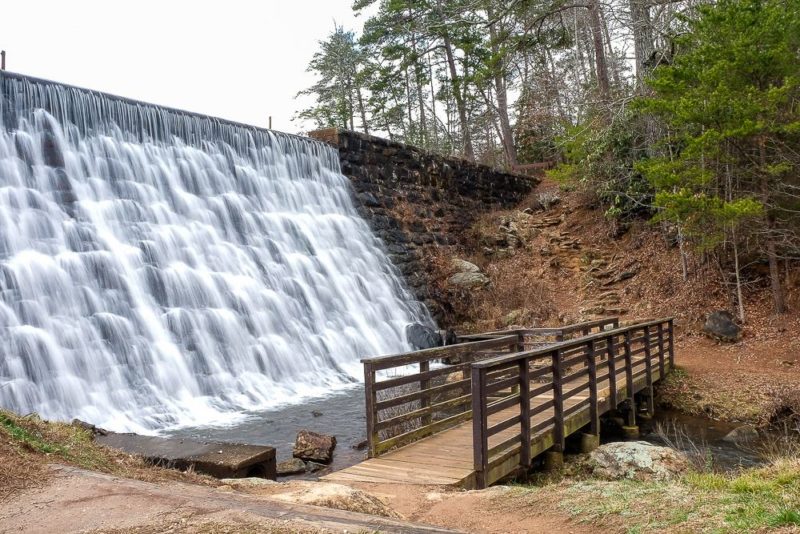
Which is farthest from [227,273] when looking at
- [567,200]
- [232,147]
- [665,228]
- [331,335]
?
A: [567,200]

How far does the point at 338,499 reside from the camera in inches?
184

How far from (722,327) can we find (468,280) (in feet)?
23.7

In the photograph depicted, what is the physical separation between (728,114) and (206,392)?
11556 millimetres

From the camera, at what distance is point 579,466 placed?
26.3 ft

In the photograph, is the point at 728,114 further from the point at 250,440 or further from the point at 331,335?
the point at 250,440

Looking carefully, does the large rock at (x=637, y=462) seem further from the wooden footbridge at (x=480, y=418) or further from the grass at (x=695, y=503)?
the grass at (x=695, y=503)

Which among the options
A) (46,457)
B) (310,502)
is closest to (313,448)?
(310,502)

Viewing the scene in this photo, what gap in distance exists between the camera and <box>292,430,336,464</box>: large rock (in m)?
7.88

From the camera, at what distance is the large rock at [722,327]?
1496 cm

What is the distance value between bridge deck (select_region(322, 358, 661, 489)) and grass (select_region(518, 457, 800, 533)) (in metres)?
1.39

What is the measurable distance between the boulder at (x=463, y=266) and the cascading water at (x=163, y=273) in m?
2.86

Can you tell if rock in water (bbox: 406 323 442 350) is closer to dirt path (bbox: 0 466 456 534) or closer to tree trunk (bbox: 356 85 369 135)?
dirt path (bbox: 0 466 456 534)

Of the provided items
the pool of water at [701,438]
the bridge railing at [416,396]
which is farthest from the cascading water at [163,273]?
the pool of water at [701,438]

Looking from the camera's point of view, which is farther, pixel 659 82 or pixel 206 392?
pixel 659 82
